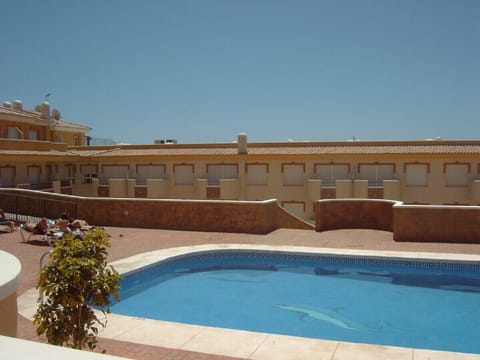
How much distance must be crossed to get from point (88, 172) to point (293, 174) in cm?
1921

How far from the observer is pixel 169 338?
9078 mm

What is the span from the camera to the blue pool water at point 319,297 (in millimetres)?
11508

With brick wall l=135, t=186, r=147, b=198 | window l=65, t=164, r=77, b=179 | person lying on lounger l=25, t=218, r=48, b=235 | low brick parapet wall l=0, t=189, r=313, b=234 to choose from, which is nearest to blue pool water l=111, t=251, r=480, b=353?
low brick parapet wall l=0, t=189, r=313, b=234

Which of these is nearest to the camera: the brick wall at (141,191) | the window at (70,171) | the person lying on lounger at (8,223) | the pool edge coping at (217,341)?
the pool edge coping at (217,341)

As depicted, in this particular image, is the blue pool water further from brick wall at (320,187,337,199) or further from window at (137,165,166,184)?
window at (137,165,166,184)

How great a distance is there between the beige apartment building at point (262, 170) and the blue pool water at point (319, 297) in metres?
20.3

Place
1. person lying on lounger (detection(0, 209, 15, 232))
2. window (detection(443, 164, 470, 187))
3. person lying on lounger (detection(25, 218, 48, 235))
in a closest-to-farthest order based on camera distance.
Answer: person lying on lounger (detection(25, 218, 48, 235))
person lying on lounger (detection(0, 209, 15, 232))
window (detection(443, 164, 470, 187))

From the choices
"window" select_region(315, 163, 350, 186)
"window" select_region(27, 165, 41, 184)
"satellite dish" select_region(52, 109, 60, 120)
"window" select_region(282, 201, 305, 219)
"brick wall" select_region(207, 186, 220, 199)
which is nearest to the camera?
"window" select_region(27, 165, 41, 184)

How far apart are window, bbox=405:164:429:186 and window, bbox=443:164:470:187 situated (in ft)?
4.75

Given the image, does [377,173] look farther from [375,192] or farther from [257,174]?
[257,174]

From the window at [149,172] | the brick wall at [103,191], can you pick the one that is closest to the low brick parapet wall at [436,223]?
the window at [149,172]

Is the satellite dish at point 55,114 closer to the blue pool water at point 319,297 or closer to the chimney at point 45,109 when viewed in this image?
the chimney at point 45,109

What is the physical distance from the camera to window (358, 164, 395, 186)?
3684 centimetres

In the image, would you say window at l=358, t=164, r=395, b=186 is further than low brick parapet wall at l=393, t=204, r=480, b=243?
Yes
